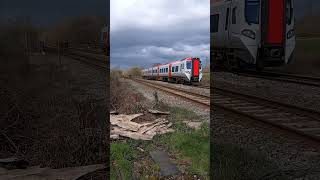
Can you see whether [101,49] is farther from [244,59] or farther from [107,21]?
[244,59]

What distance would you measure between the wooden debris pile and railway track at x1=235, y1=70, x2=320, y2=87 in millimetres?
898

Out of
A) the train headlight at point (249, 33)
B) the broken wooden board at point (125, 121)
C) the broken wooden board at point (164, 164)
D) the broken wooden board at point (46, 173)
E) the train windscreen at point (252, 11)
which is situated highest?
the train windscreen at point (252, 11)

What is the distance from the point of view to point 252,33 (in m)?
3.68

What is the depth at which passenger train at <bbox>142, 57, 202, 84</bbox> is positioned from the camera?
3.63 m

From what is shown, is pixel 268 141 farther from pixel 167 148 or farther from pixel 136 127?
pixel 136 127

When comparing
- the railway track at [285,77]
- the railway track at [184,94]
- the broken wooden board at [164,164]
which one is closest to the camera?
the railway track at [285,77]

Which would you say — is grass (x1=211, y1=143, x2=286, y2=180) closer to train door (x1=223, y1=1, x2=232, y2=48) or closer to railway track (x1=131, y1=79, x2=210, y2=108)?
railway track (x1=131, y1=79, x2=210, y2=108)

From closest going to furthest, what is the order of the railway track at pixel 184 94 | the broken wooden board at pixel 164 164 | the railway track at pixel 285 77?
the railway track at pixel 285 77, the broken wooden board at pixel 164 164, the railway track at pixel 184 94

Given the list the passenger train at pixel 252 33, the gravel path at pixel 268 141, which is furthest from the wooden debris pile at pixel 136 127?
the passenger train at pixel 252 33

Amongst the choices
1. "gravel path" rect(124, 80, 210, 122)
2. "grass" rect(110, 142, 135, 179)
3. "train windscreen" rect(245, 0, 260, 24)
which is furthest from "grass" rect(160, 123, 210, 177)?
"train windscreen" rect(245, 0, 260, 24)

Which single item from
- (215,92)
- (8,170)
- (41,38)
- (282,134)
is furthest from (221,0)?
(8,170)

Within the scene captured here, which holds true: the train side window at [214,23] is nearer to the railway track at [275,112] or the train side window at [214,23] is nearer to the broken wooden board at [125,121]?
the railway track at [275,112]

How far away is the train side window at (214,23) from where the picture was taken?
3.68 meters

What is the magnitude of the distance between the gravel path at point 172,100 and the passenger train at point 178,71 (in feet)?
0.41
